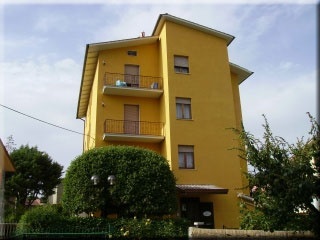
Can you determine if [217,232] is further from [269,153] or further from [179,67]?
[179,67]

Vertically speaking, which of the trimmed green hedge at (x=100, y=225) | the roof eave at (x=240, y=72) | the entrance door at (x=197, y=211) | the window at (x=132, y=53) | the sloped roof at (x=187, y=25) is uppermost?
the sloped roof at (x=187, y=25)

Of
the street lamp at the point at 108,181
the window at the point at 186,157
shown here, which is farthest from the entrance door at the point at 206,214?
the street lamp at the point at 108,181

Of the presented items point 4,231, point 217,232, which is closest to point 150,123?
point 4,231

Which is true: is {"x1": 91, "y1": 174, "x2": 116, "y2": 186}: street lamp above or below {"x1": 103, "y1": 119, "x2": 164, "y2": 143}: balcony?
below

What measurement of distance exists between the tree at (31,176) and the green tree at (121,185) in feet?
55.4

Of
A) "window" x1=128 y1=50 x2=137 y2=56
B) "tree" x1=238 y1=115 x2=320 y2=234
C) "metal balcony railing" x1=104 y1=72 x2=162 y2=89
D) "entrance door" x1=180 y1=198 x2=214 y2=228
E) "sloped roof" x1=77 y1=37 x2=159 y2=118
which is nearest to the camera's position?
"tree" x1=238 y1=115 x2=320 y2=234

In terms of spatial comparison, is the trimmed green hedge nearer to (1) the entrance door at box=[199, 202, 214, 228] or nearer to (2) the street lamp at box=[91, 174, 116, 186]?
(2) the street lamp at box=[91, 174, 116, 186]

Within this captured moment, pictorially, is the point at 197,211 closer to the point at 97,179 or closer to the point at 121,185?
the point at 121,185

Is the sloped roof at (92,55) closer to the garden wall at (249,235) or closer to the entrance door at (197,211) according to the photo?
the entrance door at (197,211)

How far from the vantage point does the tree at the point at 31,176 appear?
34781mm

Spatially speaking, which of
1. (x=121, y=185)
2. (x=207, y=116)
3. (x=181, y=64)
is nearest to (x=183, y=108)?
(x=207, y=116)

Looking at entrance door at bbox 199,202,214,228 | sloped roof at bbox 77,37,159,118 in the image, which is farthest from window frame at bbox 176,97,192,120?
entrance door at bbox 199,202,214,228

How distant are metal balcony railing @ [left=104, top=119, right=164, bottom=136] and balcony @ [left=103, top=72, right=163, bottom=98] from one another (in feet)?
5.97

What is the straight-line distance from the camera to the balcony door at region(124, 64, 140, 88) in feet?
83.7
